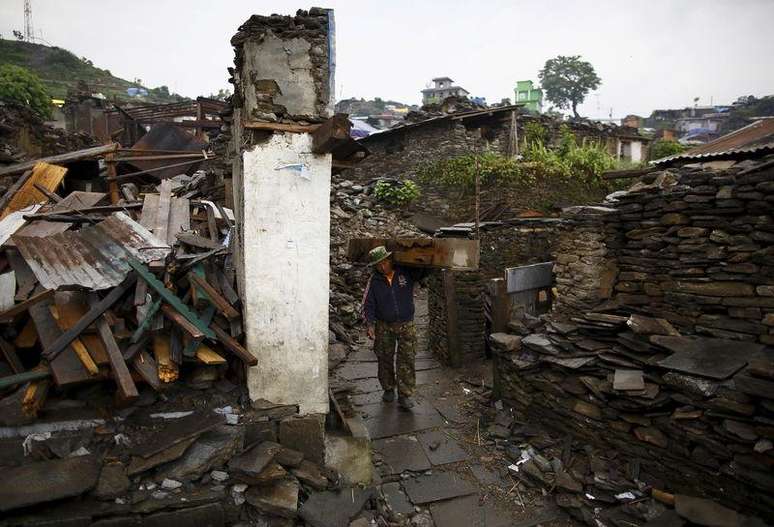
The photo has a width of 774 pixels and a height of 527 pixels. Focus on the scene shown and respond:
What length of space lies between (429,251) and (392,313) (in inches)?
43.1

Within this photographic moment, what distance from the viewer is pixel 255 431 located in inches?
148

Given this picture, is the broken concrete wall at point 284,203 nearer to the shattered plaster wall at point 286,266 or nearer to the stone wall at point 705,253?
the shattered plaster wall at point 286,266

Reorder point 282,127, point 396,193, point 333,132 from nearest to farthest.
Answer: point 333,132 < point 282,127 < point 396,193

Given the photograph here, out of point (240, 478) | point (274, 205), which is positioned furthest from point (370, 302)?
point (240, 478)

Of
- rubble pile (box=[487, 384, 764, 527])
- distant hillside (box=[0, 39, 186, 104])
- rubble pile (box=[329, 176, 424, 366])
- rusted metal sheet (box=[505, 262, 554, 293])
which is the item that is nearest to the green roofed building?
rubble pile (box=[329, 176, 424, 366])

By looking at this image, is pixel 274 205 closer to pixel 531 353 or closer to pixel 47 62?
pixel 531 353

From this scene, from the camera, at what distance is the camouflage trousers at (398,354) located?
5473mm

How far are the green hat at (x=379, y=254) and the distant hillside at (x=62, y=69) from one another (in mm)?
34539

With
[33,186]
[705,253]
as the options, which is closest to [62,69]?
[33,186]

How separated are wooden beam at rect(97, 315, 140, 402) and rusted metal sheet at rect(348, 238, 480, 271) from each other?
2930 mm

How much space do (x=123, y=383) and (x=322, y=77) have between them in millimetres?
3156

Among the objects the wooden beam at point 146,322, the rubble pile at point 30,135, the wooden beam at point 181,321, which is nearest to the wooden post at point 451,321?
the wooden beam at point 181,321

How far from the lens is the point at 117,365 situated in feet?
10.6

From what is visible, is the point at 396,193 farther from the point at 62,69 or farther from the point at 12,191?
the point at 62,69
